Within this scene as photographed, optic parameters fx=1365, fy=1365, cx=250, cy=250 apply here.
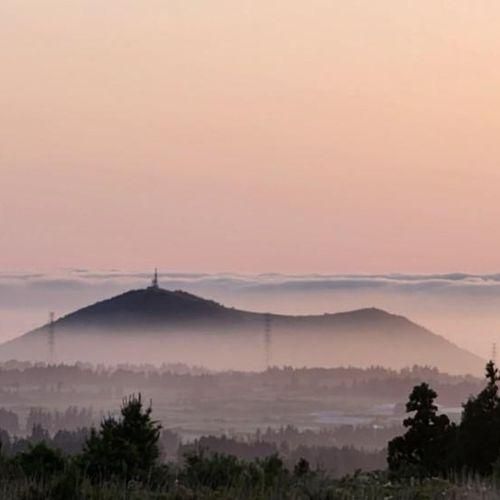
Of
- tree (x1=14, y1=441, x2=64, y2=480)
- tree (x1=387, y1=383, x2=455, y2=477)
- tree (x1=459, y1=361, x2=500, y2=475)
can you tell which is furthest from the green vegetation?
tree (x1=387, y1=383, x2=455, y2=477)

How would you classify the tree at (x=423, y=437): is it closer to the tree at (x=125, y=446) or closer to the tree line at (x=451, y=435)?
the tree line at (x=451, y=435)

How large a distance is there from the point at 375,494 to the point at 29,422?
469 ft

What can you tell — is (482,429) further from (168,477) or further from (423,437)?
(168,477)

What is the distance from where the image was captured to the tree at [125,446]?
1762 cm

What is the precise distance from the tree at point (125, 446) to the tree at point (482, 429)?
24.2 ft

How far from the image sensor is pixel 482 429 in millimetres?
26812

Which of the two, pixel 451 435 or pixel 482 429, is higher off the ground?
pixel 482 429

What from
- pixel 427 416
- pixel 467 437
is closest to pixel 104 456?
pixel 467 437

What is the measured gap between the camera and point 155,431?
66.1ft

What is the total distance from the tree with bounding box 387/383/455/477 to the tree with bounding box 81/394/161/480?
770 centimetres

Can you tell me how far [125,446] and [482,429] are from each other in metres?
10.3

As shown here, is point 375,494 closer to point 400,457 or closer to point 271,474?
point 271,474

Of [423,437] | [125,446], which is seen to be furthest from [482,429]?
[125,446]

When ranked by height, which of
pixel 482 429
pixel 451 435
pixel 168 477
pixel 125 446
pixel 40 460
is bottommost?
pixel 168 477
